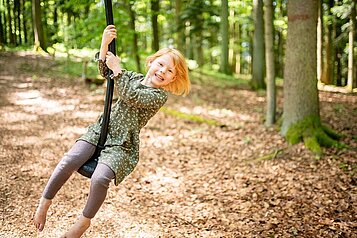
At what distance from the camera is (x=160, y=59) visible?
2896mm

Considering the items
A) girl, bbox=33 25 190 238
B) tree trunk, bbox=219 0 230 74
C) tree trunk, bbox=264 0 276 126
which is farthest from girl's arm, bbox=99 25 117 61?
tree trunk, bbox=219 0 230 74

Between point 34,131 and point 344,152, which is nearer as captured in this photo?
point 344,152

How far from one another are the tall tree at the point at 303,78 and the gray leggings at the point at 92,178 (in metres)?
4.42

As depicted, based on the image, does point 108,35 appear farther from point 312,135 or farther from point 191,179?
point 312,135

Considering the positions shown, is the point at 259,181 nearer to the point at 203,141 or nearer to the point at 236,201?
the point at 236,201

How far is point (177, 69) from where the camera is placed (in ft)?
9.60

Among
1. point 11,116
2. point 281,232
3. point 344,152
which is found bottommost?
point 281,232

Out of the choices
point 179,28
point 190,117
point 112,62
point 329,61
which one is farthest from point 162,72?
point 329,61

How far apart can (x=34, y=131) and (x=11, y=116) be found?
3.61 feet

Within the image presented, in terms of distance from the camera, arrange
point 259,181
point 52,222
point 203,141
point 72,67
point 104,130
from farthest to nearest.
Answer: point 72,67 → point 203,141 → point 259,181 → point 52,222 → point 104,130

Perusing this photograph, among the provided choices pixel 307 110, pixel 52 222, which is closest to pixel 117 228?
pixel 52 222

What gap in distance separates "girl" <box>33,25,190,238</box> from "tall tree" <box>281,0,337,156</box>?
13.1ft

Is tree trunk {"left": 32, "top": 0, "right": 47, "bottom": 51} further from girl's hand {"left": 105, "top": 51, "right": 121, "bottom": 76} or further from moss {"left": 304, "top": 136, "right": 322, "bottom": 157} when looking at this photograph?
girl's hand {"left": 105, "top": 51, "right": 121, "bottom": 76}

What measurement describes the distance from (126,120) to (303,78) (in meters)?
4.46
